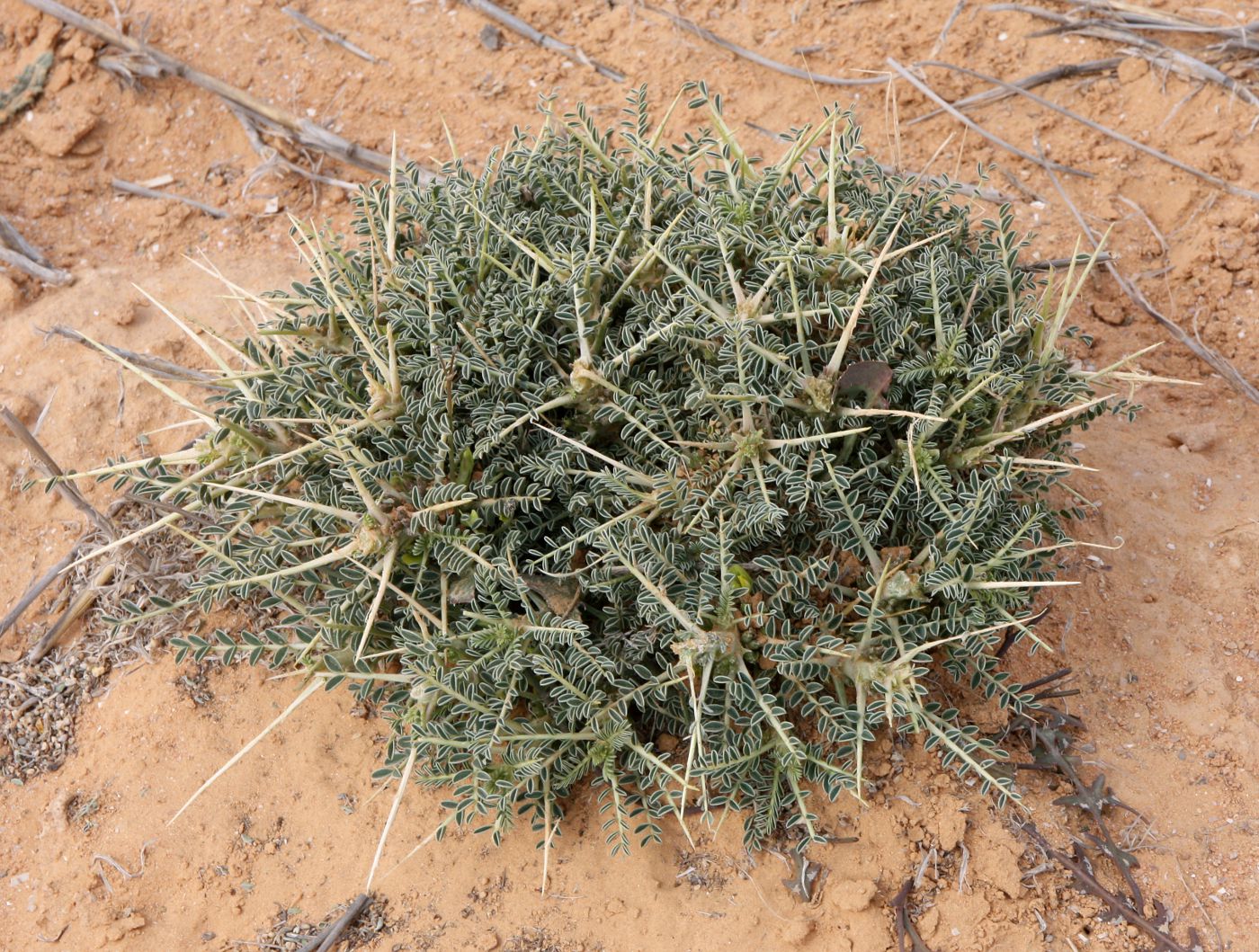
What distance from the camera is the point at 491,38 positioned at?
436cm

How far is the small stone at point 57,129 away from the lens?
13.3ft

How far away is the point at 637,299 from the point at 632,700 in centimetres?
89

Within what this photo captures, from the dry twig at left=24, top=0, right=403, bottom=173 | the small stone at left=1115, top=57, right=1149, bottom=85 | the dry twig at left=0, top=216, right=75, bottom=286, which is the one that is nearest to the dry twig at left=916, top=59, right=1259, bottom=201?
the small stone at left=1115, top=57, right=1149, bottom=85

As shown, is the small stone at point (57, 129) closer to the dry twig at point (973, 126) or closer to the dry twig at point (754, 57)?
the dry twig at point (754, 57)

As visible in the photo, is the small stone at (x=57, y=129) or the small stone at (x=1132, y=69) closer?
the small stone at (x=1132, y=69)

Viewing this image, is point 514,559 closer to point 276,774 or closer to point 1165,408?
point 276,774

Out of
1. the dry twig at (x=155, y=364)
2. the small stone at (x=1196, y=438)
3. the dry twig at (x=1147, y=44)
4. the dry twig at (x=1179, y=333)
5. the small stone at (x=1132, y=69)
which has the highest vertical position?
the dry twig at (x=1147, y=44)

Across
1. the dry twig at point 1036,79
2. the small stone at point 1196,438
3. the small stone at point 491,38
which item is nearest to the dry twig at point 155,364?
the small stone at point 491,38

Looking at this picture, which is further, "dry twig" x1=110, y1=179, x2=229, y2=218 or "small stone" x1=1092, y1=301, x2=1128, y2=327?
"dry twig" x1=110, y1=179, x2=229, y2=218

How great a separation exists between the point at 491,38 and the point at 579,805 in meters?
3.35

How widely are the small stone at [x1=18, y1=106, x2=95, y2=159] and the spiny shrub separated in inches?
92.6

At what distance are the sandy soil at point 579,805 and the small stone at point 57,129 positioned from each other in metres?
0.01

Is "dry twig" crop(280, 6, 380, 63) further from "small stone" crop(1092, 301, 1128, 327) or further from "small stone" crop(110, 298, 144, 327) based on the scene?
"small stone" crop(1092, 301, 1128, 327)

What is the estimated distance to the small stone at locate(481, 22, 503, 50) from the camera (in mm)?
4355
